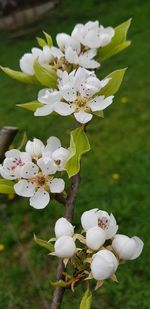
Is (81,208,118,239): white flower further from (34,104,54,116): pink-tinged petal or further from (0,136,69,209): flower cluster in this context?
(34,104,54,116): pink-tinged petal

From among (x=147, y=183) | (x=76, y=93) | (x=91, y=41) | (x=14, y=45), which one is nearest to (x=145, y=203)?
(x=147, y=183)

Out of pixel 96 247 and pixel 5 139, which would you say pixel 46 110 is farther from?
pixel 96 247

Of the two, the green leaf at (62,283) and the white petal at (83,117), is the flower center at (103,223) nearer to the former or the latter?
the green leaf at (62,283)

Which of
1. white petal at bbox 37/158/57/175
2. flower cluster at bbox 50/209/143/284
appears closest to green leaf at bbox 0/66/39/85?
white petal at bbox 37/158/57/175

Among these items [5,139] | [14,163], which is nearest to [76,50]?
[5,139]

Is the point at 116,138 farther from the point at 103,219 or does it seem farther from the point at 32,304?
the point at 103,219

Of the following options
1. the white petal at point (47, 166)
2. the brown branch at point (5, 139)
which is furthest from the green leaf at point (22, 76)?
the white petal at point (47, 166)
